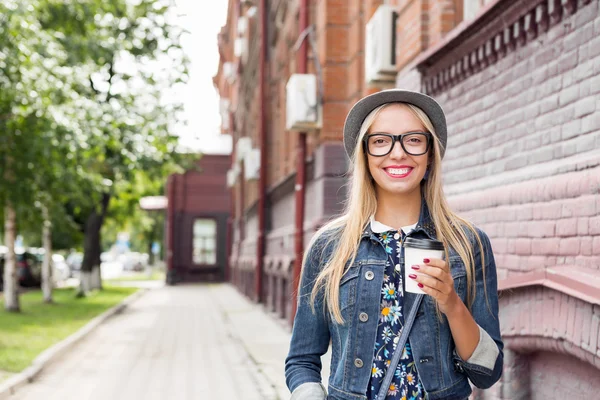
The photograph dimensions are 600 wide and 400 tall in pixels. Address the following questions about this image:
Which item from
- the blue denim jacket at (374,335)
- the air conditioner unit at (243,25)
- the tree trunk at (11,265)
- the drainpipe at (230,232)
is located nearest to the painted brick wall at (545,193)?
the blue denim jacket at (374,335)

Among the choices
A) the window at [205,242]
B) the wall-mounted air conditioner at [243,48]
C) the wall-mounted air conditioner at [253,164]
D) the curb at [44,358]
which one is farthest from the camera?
the window at [205,242]

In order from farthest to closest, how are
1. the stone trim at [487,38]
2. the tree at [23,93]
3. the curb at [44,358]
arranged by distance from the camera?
the tree at [23,93]
the curb at [44,358]
the stone trim at [487,38]

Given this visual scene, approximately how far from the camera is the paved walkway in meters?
8.88

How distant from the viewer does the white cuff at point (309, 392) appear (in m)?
2.46

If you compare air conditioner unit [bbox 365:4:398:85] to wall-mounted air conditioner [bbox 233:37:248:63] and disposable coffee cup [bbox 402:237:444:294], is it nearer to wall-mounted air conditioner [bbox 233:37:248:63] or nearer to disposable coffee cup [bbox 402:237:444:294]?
disposable coffee cup [bbox 402:237:444:294]

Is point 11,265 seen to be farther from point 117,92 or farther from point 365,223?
point 365,223

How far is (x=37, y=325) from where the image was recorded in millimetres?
15664

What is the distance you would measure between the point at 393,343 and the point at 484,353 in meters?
0.25

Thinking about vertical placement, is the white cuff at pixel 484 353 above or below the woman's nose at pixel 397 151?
below

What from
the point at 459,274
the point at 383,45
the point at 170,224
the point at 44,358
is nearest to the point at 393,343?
the point at 459,274

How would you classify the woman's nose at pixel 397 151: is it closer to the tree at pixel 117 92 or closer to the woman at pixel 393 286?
the woman at pixel 393 286

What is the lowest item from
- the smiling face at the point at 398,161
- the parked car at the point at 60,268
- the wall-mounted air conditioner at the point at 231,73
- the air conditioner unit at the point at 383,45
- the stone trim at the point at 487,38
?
the parked car at the point at 60,268

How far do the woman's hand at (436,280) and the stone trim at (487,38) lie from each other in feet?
8.85

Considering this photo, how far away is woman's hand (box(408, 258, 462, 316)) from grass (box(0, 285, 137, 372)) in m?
8.49
